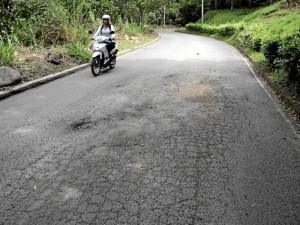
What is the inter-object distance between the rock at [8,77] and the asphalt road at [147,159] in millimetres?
594

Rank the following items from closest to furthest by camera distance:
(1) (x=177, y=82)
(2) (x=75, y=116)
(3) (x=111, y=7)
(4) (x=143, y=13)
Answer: (2) (x=75, y=116) → (1) (x=177, y=82) → (3) (x=111, y=7) → (4) (x=143, y=13)

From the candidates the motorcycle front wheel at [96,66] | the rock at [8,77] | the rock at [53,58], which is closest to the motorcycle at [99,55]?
the motorcycle front wheel at [96,66]

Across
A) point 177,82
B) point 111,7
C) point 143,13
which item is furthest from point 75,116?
point 143,13

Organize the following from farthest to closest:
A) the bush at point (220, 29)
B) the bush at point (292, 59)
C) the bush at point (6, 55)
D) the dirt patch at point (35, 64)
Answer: the bush at point (220, 29), the dirt patch at point (35, 64), the bush at point (6, 55), the bush at point (292, 59)

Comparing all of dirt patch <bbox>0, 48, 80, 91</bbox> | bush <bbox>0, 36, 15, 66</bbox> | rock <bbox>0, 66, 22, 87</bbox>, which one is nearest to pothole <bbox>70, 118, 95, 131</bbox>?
rock <bbox>0, 66, 22, 87</bbox>

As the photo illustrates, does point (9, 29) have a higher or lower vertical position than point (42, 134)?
higher

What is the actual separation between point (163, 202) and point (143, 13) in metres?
30.7

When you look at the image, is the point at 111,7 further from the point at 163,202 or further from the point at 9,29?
the point at 163,202

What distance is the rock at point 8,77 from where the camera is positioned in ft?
26.8

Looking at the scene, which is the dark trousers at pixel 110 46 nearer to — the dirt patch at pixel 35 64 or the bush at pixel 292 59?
the dirt patch at pixel 35 64

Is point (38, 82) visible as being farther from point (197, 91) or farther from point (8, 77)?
point (197, 91)

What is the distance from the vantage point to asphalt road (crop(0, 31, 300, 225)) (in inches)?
128

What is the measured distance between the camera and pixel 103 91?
8.24m

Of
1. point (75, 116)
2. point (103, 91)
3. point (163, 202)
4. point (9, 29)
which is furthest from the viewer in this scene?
point (9, 29)
